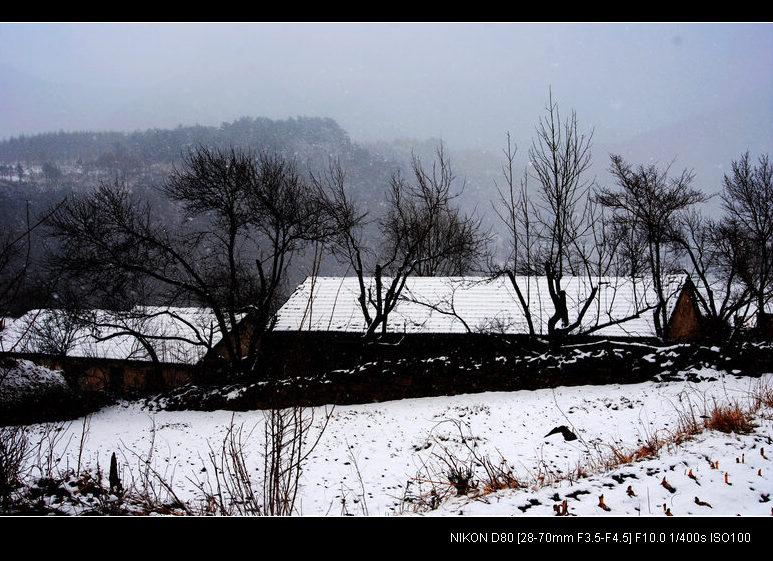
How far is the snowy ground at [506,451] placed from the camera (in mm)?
2680

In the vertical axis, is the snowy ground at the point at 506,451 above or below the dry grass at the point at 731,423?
below

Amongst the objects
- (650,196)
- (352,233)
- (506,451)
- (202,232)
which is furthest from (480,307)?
(202,232)

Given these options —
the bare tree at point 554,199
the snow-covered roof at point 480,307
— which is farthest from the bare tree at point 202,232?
the bare tree at point 554,199

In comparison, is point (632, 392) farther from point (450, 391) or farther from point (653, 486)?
point (653, 486)

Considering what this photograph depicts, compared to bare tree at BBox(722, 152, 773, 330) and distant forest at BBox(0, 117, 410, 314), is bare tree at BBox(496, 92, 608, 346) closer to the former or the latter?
bare tree at BBox(722, 152, 773, 330)

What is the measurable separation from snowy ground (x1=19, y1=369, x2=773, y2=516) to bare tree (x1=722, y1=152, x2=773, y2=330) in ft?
27.0

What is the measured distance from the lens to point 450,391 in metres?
11.8

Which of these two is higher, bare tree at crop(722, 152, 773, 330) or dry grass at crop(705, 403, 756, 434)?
bare tree at crop(722, 152, 773, 330)

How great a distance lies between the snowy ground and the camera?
268 cm

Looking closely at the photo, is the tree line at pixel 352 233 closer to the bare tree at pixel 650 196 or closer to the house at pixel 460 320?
the bare tree at pixel 650 196

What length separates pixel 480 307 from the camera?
17.0 metres

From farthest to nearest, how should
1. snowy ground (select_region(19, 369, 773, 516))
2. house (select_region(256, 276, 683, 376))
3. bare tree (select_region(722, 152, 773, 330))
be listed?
house (select_region(256, 276, 683, 376)) → bare tree (select_region(722, 152, 773, 330)) → snowy ground (select_region(19, 369, 773, 516))

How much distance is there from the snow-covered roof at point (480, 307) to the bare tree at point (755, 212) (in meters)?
2.34

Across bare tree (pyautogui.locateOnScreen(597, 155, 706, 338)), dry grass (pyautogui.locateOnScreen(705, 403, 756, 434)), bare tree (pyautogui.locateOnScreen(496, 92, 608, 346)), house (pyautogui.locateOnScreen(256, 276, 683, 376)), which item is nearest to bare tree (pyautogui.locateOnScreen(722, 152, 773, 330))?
bare tree (pyautogui.locateOnScreen(597, 155, 706, 338))
